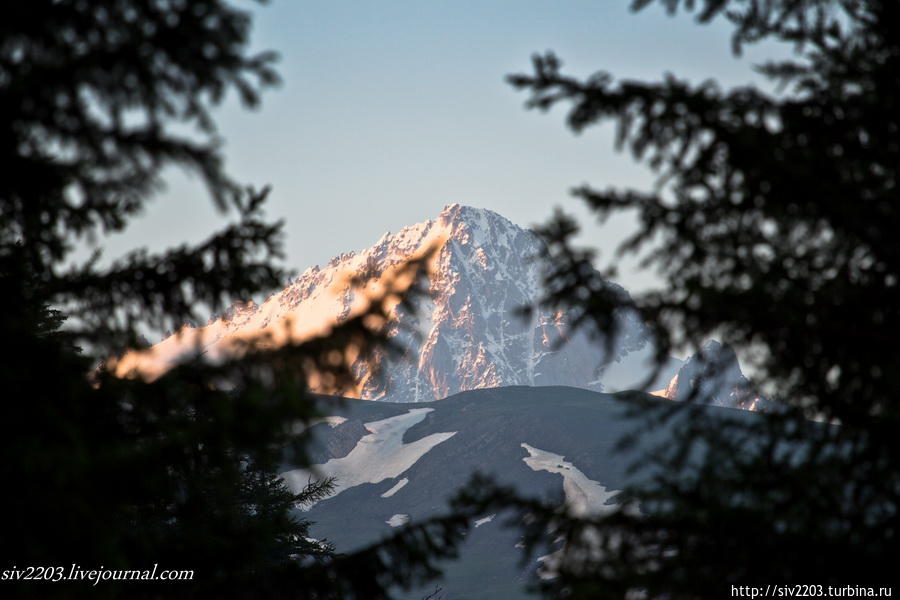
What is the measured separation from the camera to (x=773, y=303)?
449cm

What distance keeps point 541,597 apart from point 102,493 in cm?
283

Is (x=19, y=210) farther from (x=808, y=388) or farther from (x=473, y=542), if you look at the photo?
(x=473, y=542)

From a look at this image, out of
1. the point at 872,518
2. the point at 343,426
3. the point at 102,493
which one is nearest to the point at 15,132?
the point at 102,493

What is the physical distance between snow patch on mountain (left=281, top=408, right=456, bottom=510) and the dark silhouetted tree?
136 m

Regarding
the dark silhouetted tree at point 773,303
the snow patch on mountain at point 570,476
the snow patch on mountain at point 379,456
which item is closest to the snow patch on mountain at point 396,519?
the snow patch on mountain at point 379,456

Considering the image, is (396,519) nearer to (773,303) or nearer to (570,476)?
(570,476)

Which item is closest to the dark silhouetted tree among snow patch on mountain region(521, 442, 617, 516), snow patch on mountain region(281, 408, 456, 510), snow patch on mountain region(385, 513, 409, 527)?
snow patch on mountain region(521, 442, 617, 516)

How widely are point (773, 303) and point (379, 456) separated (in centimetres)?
14501

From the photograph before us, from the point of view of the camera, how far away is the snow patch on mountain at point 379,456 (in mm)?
140250

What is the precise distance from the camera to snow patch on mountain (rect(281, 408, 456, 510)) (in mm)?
140250

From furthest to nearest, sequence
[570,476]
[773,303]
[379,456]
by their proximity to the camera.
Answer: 1. [379,456]
2. [570,476]
3. [773,303]

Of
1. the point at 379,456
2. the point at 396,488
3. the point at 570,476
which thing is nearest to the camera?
the point at 570,476

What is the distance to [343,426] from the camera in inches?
5861

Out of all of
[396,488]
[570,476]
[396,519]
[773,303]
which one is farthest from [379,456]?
[773,303]
